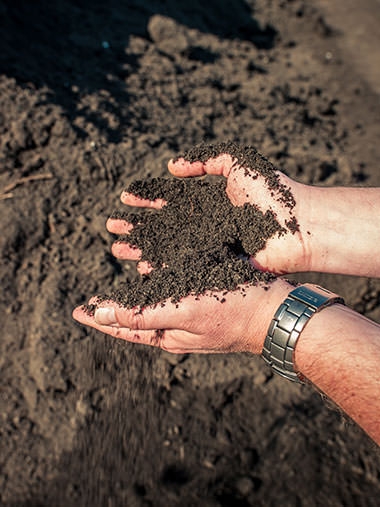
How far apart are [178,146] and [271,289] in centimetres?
207

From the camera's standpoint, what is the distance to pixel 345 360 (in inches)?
67.0

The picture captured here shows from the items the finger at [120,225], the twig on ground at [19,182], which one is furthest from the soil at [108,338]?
the finger at [120,225]

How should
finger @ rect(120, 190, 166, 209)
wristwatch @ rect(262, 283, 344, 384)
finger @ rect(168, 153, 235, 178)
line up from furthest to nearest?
finger @ rect(120, 190, 166, 209) → finger @ rect(168, 153, 235, 178) → wristwatch @ rect(262, 283, 344, 384)

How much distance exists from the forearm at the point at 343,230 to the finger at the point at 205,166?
0.46 meters

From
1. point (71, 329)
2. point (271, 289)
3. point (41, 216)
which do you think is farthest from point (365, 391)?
point (41, 216)

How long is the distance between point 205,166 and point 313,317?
1.08 metres

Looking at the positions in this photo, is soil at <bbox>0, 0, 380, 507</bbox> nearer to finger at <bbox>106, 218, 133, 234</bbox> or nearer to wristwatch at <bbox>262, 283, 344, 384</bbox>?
wristwatch at <bbox>262, 283, 344, 384</bbox>

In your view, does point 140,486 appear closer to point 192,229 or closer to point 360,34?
point 192,229

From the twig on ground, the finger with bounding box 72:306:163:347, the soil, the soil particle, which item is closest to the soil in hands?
the soil particle

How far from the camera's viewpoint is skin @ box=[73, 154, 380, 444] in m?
1.70

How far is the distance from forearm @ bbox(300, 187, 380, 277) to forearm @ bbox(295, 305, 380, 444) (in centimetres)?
50

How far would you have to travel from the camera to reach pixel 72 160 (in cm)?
332

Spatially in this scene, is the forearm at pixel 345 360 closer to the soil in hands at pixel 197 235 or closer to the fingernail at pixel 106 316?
the soil in hands at pixel 197 235

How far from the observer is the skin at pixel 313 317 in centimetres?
170
